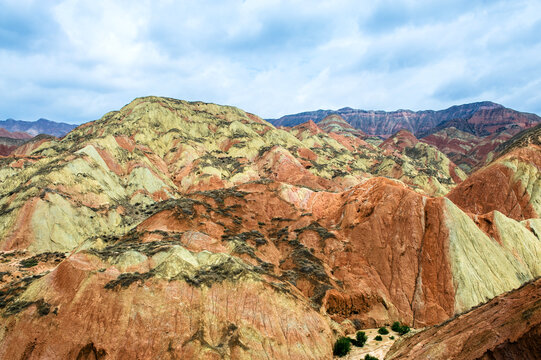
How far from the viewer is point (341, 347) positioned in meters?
24.6

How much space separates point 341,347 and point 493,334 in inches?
534

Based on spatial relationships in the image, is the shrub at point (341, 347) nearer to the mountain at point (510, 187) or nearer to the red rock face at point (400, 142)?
the mountain at point (510, 187)

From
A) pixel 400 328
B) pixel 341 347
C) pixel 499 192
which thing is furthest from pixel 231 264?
pixel 499 192

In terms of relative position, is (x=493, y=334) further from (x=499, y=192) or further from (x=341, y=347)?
(x=499, y=192)

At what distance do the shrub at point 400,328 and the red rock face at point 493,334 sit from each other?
8.82 metres

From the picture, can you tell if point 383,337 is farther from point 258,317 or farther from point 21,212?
point 21,212

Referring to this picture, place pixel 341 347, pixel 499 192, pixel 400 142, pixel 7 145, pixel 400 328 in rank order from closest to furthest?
pixel 341 347 → pixel 400 328 → pixel 499 192 → pixel 7 145 → pixel 400 142

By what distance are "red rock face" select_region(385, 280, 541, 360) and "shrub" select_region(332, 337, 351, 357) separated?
19.5 feet

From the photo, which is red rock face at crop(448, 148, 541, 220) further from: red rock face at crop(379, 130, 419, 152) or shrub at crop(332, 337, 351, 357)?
red rock face at crop(379, 130, 419, 152)

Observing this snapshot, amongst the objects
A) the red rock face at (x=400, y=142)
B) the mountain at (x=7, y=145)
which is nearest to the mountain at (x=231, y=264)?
the red rock face at (x=400, y=142)

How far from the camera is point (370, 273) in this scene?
34.7 m

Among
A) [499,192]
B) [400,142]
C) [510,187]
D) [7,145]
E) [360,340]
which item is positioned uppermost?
[7,145]

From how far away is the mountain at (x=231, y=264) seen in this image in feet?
71.7

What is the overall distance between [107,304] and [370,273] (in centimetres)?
2638
